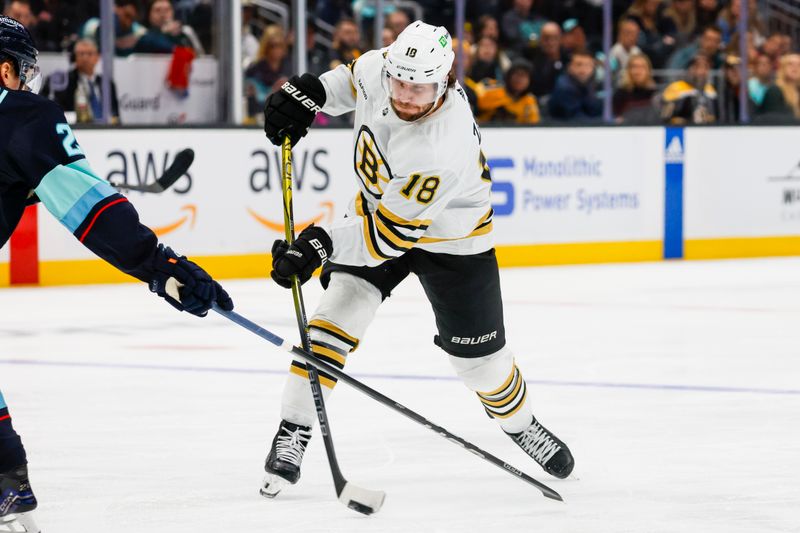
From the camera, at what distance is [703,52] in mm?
9891

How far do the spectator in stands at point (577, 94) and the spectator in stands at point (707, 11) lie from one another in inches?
44.1

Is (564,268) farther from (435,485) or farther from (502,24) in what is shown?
(435,485)

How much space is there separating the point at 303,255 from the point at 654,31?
→ 24.0 feet

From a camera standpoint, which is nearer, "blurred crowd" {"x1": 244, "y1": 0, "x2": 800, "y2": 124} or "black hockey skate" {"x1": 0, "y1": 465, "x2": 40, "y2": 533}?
"black hockey skate" {"x1": 0, "y1": 465, "x2": 40, "y2": 533}

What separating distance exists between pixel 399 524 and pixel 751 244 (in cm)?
708

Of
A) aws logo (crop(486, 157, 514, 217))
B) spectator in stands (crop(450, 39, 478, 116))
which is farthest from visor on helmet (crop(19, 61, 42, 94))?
spectator in stands (crop(450, 39, 478, 116))

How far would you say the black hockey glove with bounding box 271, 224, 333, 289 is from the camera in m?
3.03

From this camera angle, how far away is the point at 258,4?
27.3 ft

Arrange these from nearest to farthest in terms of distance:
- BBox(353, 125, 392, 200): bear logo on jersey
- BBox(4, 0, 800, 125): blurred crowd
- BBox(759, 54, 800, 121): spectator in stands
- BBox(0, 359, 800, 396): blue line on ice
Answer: BBox(353, 125, 392, 200): bear logo on jersey → BBox(0, 359, 800, 396): blue line on ice → BBox(4, 0, 800, 125): blurred crowd → BBox(759, 54, 800, 121): spectator in stands

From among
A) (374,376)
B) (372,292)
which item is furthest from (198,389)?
(372,292)

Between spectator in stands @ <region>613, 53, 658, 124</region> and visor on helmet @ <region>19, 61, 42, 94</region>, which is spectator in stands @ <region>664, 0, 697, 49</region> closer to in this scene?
spectator in stands @ <region>613, 53, 658, 124</region>

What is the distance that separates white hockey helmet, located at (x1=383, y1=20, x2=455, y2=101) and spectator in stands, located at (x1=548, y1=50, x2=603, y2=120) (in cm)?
620

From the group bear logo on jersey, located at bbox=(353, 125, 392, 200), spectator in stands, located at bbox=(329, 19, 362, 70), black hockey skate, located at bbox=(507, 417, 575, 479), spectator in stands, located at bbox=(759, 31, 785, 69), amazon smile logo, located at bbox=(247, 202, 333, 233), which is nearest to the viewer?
bear logo on jersey, located at bbox=(353, 125, 392, 200)

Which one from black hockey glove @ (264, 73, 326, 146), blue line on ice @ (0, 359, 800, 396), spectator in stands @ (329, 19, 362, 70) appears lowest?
blue line on ice @ (0, 359, 800, 396)
